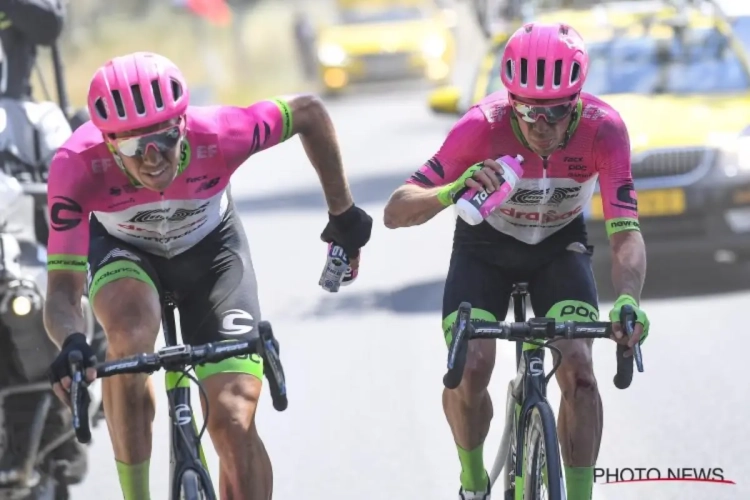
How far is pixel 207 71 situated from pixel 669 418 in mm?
31707

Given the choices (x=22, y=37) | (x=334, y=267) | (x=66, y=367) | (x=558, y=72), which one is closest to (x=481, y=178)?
(x=558, y=72)

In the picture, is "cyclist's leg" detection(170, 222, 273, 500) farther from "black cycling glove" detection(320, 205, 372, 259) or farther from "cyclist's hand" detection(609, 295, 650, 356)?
"cyclist's hand" detection(609, 295, 650, 356)

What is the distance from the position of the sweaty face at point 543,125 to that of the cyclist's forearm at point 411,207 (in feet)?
1.30

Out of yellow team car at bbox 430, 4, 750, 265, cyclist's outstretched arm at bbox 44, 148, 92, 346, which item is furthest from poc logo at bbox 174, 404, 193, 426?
yellow team car at bbox 430, 4, 750, 265

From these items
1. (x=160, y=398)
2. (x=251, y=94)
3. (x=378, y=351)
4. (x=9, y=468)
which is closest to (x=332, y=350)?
(x=378, y=351)

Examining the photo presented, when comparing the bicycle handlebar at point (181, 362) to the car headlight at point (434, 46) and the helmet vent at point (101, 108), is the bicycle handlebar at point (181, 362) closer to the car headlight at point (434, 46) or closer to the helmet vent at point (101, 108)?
the helmet vent at point (101, 108)

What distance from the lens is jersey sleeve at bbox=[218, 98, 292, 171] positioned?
634 cm

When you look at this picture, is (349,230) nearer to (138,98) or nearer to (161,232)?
(161,232)

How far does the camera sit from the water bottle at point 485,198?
18.8 feet

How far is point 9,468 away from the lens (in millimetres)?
7270

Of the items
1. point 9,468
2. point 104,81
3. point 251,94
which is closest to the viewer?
point 104,81

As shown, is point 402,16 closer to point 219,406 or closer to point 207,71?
point 207,71

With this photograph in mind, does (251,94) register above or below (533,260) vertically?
above

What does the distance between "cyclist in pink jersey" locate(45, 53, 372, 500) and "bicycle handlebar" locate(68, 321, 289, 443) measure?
158 mm
